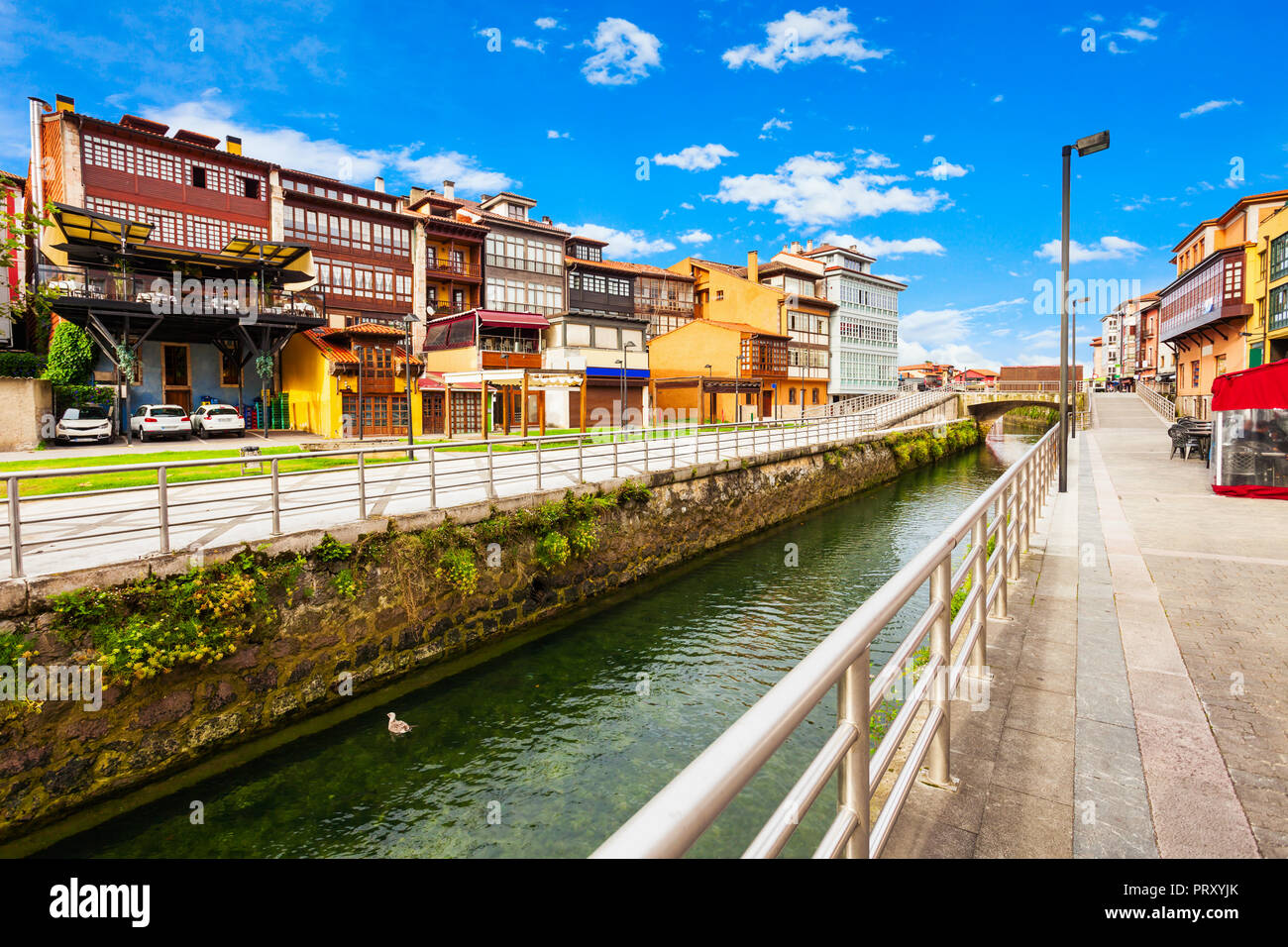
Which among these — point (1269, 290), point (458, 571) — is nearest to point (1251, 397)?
point (458, 571)

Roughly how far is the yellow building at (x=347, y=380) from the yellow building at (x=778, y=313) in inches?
883

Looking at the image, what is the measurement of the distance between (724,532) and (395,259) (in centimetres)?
2977

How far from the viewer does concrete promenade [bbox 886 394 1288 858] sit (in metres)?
2.76

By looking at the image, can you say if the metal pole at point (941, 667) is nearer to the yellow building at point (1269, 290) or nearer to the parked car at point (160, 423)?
the parked car at point (160, 423)

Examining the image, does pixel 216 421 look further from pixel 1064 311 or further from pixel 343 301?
pixel 1064 311

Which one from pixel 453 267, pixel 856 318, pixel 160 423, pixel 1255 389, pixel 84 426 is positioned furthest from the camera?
pixel 856 318

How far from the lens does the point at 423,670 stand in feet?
32.6

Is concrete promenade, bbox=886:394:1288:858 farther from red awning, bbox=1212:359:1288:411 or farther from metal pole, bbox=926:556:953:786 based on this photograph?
red awning, bbox=1212:359:1288:411

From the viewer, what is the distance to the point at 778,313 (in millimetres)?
54250

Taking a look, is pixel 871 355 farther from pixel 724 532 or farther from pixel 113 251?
pixel 113 251

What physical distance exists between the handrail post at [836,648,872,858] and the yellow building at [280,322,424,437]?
29.9 meters

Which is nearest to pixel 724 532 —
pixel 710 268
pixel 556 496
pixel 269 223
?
pixel 556 496

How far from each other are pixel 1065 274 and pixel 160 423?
2989 cm

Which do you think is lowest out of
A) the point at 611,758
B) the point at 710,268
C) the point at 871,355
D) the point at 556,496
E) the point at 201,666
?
the point at 611,758
